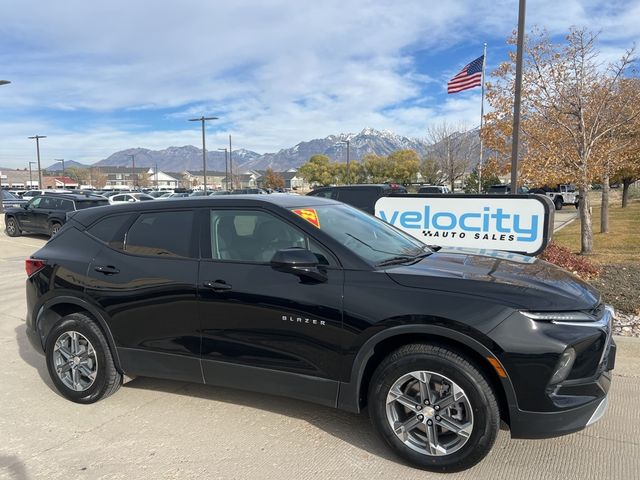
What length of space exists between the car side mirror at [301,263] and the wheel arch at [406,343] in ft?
1.75

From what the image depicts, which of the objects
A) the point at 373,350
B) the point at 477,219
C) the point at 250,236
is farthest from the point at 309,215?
the point at 477,219

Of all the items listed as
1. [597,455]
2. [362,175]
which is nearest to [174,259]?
[597,455]

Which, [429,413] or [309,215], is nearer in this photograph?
[429,413]

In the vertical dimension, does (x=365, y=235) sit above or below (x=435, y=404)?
above

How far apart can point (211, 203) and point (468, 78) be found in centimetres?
1918

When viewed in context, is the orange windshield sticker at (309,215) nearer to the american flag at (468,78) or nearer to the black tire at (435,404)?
the black tire at (435,404)

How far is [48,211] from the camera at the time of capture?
1546 cm

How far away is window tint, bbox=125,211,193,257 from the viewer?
3.59 metres

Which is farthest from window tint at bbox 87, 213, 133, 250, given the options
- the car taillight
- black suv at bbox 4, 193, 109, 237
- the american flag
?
the american flag

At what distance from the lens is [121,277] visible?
12.0 feet

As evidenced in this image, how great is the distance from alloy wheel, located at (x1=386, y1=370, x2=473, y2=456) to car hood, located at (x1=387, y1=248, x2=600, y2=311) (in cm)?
54

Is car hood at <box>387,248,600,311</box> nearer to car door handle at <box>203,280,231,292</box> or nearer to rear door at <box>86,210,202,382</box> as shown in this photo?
car door handle at <box>203,280,231,292</box>

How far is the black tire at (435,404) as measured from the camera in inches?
104

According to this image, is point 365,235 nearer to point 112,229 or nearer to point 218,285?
point 218,285
